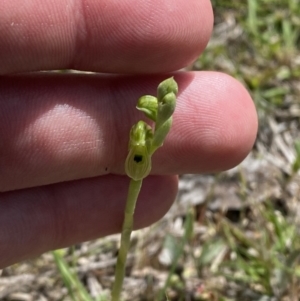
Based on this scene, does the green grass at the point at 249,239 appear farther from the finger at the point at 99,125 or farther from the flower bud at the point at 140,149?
the flower bud at the point at 140,149

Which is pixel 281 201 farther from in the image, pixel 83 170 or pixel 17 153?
pixel 17 153

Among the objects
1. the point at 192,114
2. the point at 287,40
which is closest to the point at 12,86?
the point at 192,114

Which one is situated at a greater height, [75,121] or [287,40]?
[75,121]

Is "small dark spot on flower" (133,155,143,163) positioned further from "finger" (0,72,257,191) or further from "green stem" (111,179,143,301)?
"finger" (0,72,257,191)

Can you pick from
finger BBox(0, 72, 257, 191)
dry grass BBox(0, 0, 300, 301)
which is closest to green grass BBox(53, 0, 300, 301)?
dry grass BBox(0, 0, 300, 301)

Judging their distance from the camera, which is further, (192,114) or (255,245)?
(255,245)

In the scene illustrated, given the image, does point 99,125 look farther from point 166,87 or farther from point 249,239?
point 249,239

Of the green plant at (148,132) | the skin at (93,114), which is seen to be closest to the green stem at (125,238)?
the green plant at (148,132)

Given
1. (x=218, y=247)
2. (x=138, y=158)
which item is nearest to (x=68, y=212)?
(x=138, y=158)
